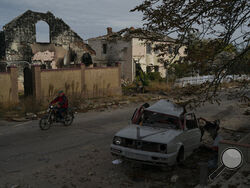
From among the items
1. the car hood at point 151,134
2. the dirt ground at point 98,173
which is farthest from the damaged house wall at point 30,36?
the car hood at point 151,134

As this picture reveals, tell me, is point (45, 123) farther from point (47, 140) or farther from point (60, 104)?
point (47, 140)

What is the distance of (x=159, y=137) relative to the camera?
670 cm

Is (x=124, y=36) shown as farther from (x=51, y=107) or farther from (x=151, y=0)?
(x=51, y=107)

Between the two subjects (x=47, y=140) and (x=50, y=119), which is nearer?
(x=47, y=140)

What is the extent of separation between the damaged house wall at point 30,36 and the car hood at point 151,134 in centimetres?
1825

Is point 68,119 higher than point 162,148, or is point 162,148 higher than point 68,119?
point 162,148

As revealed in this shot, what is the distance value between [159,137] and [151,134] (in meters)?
0.25

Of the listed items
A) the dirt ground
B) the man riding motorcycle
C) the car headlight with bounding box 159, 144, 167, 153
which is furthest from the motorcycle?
the car headlight with bounding box 159, 144, 167, 153

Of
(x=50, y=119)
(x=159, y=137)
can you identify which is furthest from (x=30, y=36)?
(x=159, y=137)

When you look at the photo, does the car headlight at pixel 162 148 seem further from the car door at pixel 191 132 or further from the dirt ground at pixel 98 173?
the car door at pixel 191 132

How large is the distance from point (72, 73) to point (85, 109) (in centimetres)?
374

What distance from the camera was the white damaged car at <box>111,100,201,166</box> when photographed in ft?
21.2

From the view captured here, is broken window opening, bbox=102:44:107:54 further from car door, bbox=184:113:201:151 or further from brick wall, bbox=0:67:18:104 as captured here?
car door, bbox=184:113:201:151

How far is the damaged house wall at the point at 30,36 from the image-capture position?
2270 cm
